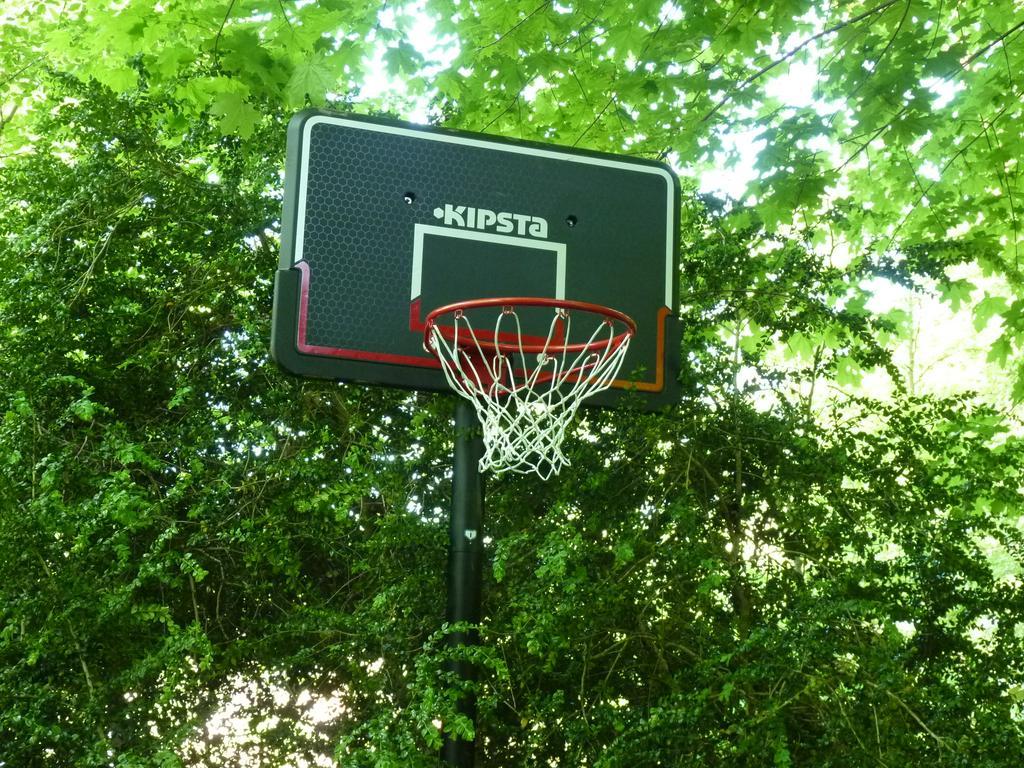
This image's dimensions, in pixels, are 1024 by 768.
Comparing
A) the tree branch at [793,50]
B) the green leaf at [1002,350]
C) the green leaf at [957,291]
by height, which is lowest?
the green leaf at [1002,350]

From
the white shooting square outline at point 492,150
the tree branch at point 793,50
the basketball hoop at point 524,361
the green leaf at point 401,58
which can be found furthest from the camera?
the tree branch at point 793,50

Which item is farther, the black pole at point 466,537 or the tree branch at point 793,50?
the tree branch at point 793,50

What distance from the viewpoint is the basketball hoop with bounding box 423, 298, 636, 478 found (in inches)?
127

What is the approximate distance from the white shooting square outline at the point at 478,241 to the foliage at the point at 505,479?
1.95 ft

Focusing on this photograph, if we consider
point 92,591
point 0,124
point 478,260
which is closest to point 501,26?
point 478,260

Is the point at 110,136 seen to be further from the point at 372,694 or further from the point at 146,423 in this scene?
the point at 372,694

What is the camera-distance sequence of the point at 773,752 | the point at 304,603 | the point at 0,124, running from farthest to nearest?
the point at 0,124
the point at 304,603
the point at 773,752

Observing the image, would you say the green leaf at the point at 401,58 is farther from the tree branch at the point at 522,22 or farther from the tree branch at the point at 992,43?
the tree branch at the point at 992,43

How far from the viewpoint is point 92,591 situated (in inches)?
141

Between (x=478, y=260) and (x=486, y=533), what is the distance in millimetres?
1145

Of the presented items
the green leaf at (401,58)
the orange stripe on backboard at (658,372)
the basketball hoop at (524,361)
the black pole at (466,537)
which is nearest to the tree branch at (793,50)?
the orange stripe on backboard at (658,372)

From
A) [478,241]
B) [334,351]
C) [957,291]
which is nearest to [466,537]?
[334,351]

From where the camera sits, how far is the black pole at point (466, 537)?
3.46 m

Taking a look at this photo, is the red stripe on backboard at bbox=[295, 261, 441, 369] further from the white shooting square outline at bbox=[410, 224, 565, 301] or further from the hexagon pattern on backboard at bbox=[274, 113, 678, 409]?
the white shooting square outline at bbox=[410, 224, 565, 301]
